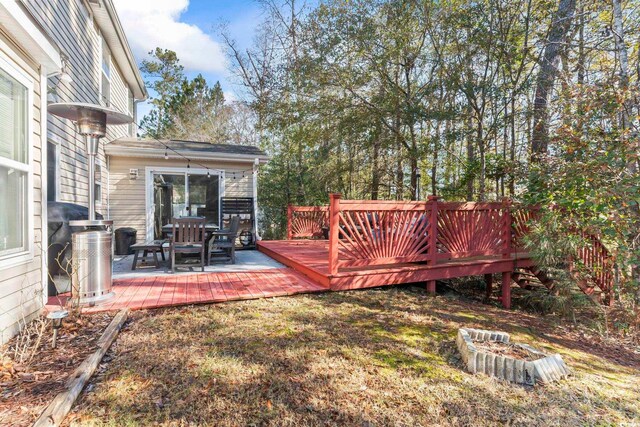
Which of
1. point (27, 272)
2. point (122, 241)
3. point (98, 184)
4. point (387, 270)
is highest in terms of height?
point (98, 184)

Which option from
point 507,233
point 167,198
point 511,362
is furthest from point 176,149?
point 511,362

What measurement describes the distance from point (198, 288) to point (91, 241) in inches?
53.5

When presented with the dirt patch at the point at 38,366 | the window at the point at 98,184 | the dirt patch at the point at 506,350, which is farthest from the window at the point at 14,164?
the window at the point at 98,184

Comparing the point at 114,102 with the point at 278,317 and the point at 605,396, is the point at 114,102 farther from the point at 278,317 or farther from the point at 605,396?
the point at 605,396

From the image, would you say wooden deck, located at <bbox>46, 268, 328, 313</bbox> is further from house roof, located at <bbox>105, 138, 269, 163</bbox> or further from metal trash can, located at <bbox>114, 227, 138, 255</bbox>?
house roof, located at <bbox>105, 138, 269, 163</bbox>

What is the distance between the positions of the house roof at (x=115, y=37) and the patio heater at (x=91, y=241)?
15.9 feet

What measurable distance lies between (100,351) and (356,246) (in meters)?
3.11

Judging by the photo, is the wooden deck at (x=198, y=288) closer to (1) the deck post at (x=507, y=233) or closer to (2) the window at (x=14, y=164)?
(2) the window at (x=14, y=164)

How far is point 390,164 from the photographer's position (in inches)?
397

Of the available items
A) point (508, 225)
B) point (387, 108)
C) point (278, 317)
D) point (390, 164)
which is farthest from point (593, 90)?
point (390, 164)

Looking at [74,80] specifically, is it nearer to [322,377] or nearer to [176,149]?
[176,149]

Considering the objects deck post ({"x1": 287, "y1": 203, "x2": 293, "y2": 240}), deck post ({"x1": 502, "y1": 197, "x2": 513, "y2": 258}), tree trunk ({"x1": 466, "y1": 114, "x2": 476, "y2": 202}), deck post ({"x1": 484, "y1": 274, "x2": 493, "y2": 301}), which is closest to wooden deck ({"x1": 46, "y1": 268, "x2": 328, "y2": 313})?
deck post ({"x1": 287, "y1": 203, "x2": 293, "y2": 240})

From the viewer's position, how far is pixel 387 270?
466 centimetres

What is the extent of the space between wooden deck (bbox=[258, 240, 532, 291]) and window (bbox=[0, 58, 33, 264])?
126 inches
